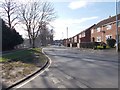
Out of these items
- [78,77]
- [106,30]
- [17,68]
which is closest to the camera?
[78,77]

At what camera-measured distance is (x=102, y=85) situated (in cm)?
946

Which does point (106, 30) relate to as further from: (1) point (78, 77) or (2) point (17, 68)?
(1) point (78, 77)

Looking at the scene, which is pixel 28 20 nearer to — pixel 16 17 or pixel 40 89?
pixel 16 17

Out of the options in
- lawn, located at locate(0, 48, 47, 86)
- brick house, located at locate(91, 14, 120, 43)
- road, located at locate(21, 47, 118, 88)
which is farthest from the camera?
brick house, located at locate(91, 14, 120, 43)

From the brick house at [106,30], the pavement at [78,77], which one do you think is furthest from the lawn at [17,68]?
the brick house at [106,30]

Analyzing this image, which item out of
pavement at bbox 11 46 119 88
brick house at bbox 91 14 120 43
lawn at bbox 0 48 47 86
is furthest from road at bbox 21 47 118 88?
brick house at bbox 91 14 120 43

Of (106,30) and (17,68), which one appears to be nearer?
(17,68)

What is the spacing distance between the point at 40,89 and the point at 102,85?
2496 mm

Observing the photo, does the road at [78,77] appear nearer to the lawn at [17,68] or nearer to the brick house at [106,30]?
the lawn at [17,68]

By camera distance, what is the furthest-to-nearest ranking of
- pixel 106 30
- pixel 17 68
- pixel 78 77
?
pixel 106 30 < pixel 17 68 < pixel 78 77

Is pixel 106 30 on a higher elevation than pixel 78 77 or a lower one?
higher

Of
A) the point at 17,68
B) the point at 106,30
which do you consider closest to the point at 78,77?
the point at 17,68

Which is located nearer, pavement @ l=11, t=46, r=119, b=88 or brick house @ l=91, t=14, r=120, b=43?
pavement @ l=11, t=46, r=119, b=88

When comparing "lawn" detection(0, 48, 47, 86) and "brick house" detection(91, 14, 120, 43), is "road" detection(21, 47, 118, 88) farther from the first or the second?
"brick house" detection(91, 14, 120, 43)
